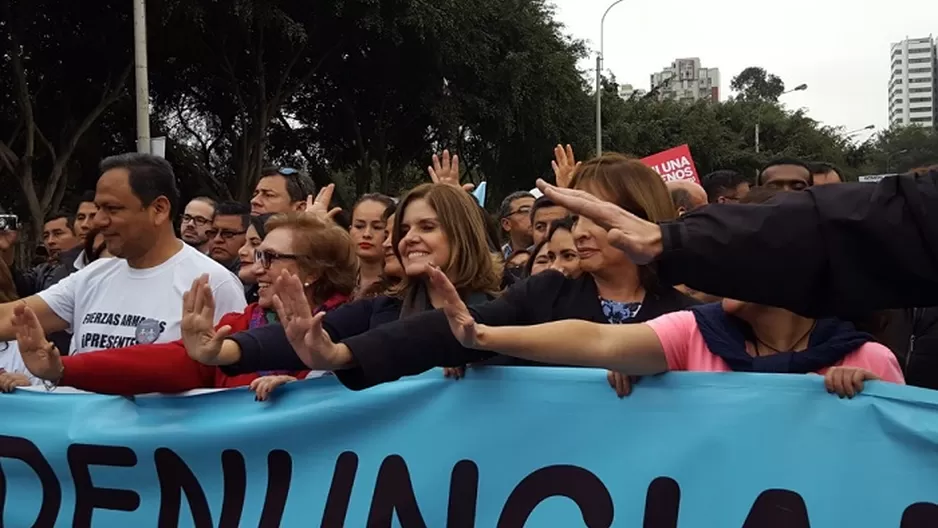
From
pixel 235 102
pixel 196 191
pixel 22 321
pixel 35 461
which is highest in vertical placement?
pixel 235 102

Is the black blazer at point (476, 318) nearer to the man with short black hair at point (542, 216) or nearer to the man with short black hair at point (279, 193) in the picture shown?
the man with short black hair at point (542, 216)

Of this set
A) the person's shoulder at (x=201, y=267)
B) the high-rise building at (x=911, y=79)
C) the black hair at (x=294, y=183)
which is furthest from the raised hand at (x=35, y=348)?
the high-rise building at (x=911, y=79)

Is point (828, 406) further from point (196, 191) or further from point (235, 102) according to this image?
point (196, 191)

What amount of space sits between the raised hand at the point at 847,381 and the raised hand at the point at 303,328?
1.12m

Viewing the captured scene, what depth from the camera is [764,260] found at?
1.57m

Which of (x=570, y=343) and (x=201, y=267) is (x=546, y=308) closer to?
(x=570, y=343)

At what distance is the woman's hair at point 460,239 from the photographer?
3012mm

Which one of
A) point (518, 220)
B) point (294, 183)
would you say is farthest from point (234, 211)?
point (518, 220)

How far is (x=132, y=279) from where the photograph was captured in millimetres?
3541

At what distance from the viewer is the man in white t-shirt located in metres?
3.44

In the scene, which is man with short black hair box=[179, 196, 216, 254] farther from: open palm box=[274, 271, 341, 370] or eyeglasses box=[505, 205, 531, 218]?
open palm box=[274, 271, 341, 370]

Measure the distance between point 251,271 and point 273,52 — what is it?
17738mm

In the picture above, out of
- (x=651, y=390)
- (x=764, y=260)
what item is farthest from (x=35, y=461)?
(x=764, y=260)

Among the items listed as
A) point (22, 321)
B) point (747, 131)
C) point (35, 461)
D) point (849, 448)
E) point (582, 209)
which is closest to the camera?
point (582, 209)
